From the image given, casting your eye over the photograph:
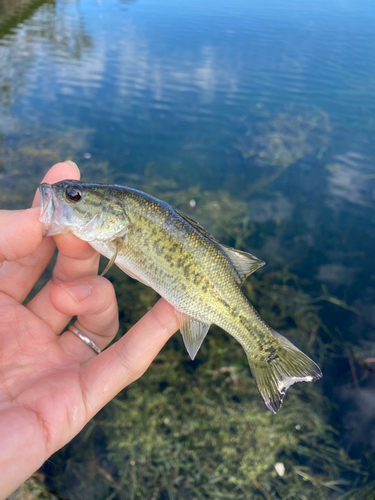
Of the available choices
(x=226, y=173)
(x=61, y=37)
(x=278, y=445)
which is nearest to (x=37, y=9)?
(x=61, y=37)

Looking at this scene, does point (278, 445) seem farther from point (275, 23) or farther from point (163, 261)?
point (275, 23)

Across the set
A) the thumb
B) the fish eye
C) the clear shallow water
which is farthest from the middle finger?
the clear shallow water

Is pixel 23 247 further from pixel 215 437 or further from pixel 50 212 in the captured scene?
pixel 215 437

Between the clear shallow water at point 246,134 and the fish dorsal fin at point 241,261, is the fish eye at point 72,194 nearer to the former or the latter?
the fish dorsal fin at point 241,261

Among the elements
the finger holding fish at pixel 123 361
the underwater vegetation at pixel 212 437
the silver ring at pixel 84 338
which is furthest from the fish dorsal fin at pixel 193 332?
the underwater vegetation at pixel 212 437

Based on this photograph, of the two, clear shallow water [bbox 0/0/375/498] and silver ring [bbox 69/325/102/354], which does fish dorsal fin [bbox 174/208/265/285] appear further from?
clear shallow water [bbox 0/0/375/498]

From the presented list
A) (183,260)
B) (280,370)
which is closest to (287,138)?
(183,260)
